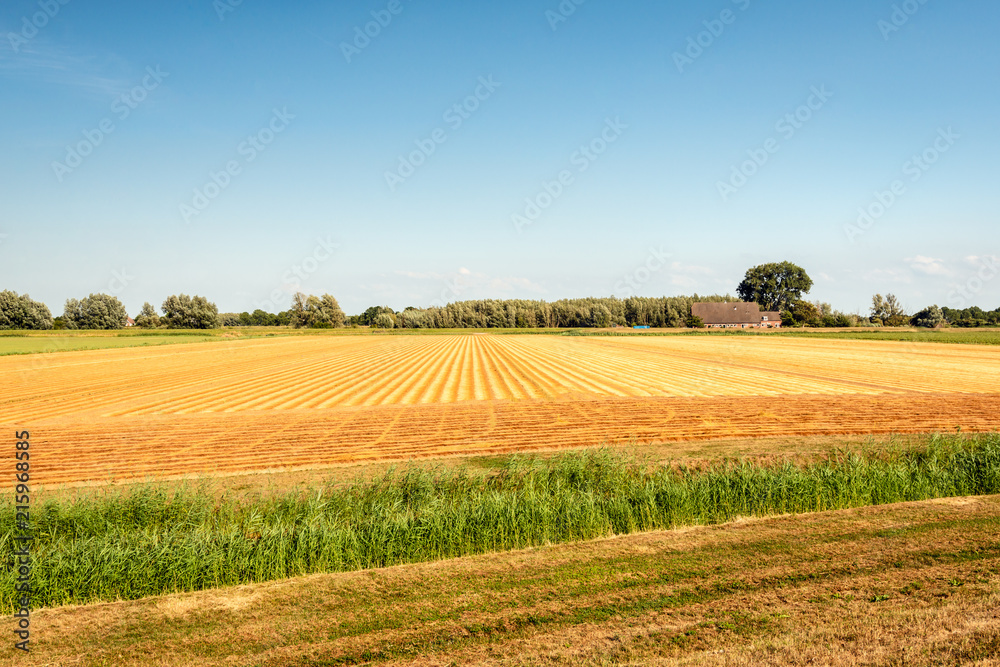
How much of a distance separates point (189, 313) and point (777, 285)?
130 meters

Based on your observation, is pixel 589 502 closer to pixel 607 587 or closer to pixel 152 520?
pixel 607 587

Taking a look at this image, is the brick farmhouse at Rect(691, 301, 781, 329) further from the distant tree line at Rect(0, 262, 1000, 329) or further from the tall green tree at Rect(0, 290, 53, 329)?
the tall green tree at Rect(0, 290, 53, 329)

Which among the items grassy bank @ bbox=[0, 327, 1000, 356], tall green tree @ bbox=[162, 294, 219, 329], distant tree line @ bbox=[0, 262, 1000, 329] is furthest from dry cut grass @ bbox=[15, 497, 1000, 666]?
tall green tree @ bbox=[162, 294, 219, 329]

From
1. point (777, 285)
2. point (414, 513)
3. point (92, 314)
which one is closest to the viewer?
point (414, 513)

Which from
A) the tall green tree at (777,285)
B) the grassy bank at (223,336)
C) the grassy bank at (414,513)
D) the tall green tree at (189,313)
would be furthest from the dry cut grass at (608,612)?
the tall green tree at (777,285)

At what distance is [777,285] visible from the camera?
12838cm

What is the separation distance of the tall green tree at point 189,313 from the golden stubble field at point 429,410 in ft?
309

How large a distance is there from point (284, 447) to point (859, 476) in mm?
10140

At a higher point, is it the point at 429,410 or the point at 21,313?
the point at 21,313

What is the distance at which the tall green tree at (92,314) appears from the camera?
344ft

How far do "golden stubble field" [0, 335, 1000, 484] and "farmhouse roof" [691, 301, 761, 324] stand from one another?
3627 inches

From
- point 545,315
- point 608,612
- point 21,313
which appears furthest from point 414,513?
point 545,315

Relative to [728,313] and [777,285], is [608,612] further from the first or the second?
[777,285]

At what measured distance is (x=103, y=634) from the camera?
4.36m
